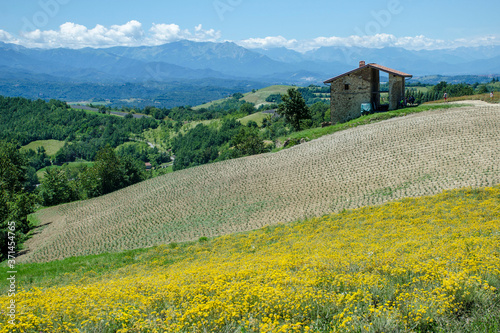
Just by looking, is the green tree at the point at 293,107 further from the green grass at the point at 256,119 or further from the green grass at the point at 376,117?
the green grass at the point at 256,119

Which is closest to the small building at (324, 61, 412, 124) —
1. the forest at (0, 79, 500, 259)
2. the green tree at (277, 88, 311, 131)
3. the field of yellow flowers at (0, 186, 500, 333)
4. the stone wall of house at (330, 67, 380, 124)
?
the stone wall of house at (330, 67, 380, 124)

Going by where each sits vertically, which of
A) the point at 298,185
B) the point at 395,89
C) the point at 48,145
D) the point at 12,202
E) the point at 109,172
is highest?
the point at 395,89

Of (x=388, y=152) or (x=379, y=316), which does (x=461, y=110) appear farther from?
(x=379, y=316)

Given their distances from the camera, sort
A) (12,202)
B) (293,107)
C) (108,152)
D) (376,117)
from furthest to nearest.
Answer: (108,152)
(293,107)
(376,117)
(12,202)

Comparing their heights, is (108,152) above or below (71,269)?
above

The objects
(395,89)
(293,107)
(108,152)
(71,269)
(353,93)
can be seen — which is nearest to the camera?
(71,269)

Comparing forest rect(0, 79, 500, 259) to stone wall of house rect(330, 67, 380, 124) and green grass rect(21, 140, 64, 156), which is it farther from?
stone wall of house rect(330, 67, 380, 124)

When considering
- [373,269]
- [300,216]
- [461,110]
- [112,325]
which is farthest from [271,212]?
[461,110]

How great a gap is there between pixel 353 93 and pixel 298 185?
24513mm

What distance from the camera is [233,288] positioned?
27.6ft

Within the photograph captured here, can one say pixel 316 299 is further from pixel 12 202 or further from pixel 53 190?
pixel 53 190

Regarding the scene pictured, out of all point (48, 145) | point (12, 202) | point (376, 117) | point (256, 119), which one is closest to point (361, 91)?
point (376, 117)

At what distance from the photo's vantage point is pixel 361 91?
2032 inches

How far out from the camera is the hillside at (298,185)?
1059 inches
